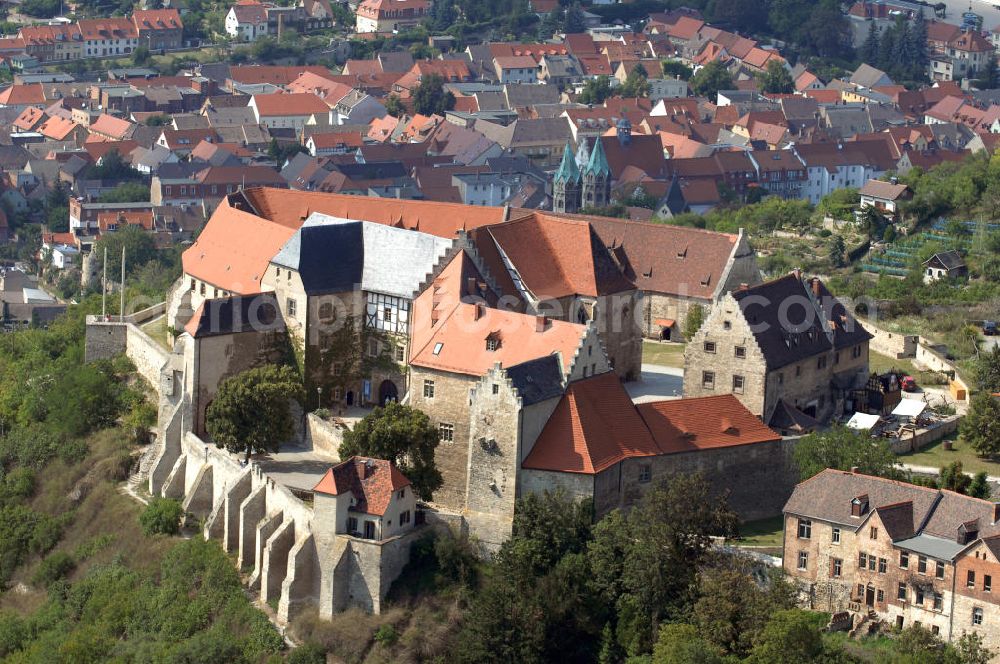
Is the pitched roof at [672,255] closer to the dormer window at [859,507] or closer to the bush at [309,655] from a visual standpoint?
the dormer window at [859,507]

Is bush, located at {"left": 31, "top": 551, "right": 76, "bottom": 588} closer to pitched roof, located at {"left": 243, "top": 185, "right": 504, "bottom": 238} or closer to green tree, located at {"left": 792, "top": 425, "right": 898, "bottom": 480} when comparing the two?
pitched roof, located at {"left": 243, "top": 185, "right": 504, "bottom": 238}

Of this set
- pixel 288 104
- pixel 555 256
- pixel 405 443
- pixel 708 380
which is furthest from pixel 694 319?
pixel 288 104

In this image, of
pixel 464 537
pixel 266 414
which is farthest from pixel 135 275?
pixel 464 537

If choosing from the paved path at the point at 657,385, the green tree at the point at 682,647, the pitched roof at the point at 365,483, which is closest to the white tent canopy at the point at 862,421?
the paved path at the point at 657,385

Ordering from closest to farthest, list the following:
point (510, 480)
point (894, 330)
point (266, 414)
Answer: point (510, 480) → point (266, 414) → point (894, 330)

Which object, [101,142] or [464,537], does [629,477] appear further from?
[101,142]

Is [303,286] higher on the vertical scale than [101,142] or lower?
higher

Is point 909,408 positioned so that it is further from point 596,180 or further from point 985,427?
point 596,180
